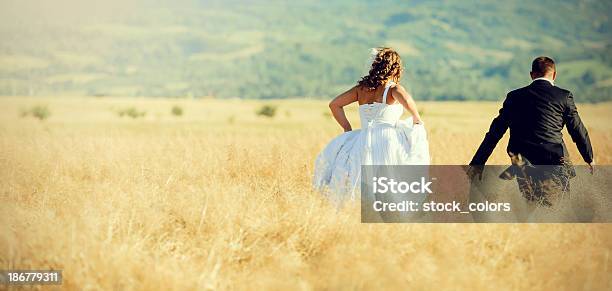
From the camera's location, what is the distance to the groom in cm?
795

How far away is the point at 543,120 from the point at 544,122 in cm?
2

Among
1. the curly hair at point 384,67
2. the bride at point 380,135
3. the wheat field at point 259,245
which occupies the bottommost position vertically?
the wheat field at point 259,245

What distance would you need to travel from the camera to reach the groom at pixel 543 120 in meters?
7.95

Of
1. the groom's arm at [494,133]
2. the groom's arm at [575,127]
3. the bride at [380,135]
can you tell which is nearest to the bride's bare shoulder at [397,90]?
the bride at [380,135]

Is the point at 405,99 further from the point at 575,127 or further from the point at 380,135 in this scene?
the point at 575,127

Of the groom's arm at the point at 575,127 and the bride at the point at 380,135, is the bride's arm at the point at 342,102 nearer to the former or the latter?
the bride at the point at 380,135

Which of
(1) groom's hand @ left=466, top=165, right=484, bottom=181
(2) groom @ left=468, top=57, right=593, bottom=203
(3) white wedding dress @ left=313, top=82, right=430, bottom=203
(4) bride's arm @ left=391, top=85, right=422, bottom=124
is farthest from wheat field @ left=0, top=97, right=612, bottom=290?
(4) bride's arm @ left=391, top=85, right=422, bottom=124

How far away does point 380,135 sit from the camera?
8875 millimetres

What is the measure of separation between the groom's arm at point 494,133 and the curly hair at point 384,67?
123 cm

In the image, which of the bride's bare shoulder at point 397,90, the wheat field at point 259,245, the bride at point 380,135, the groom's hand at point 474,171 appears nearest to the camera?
the wheat field at point 259,245

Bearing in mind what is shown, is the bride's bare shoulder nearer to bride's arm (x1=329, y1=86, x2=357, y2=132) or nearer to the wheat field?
bride's arm (x1=329, y1=86, x2=357, y2=132)

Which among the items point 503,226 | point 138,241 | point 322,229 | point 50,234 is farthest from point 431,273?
point 50,234

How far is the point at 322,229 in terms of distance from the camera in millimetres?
7023

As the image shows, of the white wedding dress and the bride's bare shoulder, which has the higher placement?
the bride's bare shoulder
